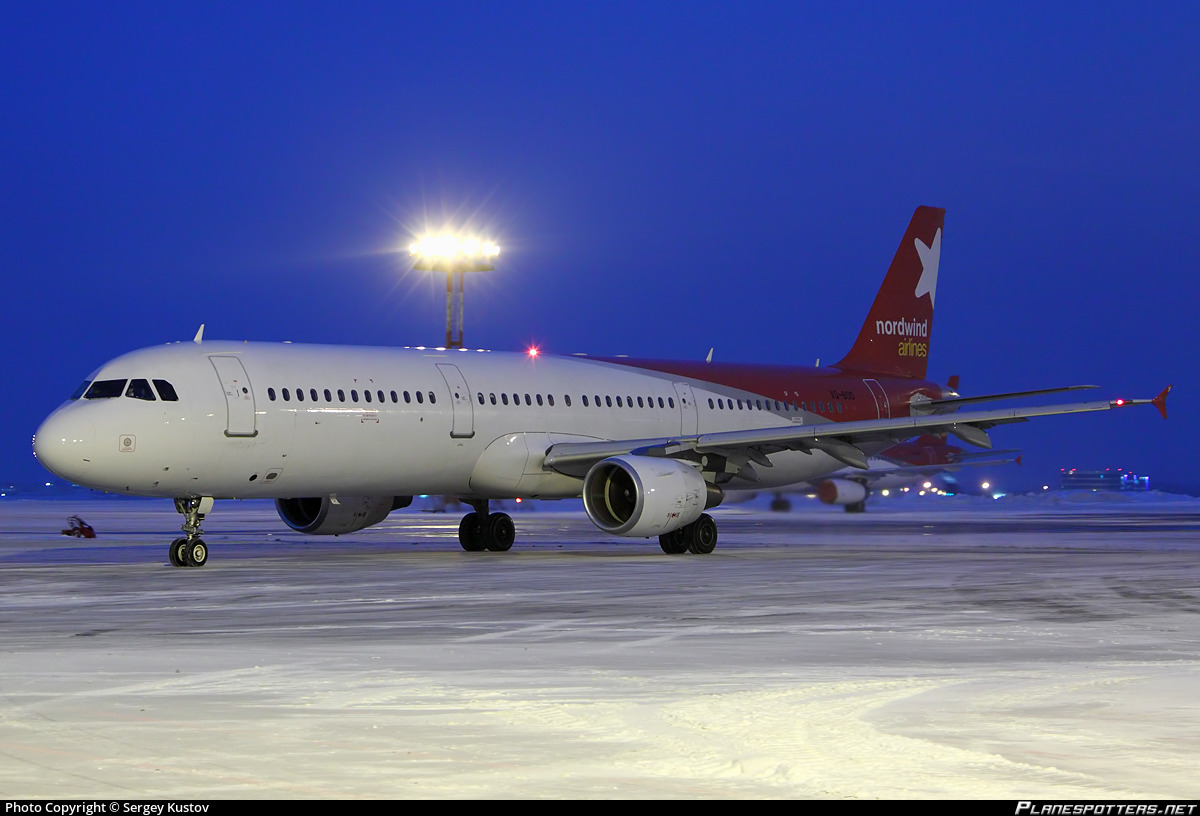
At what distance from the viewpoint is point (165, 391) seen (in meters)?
22.4

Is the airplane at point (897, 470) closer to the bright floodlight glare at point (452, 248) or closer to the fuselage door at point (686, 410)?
the bright floodlight glare at point (452, 248)

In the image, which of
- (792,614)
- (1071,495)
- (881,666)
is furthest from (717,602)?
(1071,495)

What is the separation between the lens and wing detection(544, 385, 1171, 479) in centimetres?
2608

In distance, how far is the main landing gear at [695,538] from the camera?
26.2 m

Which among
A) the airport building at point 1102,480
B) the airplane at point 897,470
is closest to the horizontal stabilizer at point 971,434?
the airplane at point 897,470

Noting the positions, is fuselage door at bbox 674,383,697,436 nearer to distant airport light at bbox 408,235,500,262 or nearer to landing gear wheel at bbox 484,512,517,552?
landing gear wheel at bbox 484,512,517,552

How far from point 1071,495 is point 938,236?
5713cm

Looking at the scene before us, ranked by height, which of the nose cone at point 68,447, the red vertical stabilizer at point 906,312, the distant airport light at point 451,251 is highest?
the distant airport light at point 451,251

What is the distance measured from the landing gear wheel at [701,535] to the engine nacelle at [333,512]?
209 inches

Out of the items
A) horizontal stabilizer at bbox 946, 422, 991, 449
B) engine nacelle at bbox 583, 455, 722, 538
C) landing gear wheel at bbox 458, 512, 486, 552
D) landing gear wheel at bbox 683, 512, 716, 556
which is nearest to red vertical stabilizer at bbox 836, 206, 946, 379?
horizontal stabilizer at bbox 946, 422, 991, 449

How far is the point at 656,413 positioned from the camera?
29531mm

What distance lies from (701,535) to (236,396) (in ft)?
27.8
